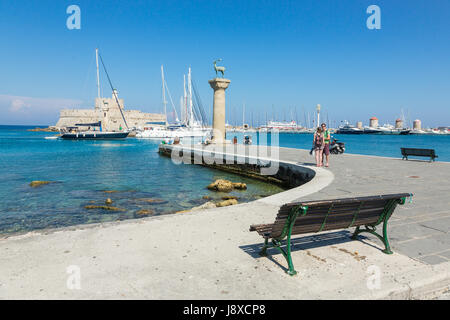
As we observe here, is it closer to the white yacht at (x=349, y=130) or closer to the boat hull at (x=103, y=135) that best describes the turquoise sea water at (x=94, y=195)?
the boat hull at (x=103, y=135)

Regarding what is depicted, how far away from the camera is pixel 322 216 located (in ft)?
12.7

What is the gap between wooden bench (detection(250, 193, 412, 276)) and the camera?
3.67 m

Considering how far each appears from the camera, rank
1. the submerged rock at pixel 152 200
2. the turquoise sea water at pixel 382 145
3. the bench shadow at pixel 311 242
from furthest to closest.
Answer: the turquoise sea water at pixel 382 145, the submerged rock at pixel 152 200, the bench shadow at pixel 311 242

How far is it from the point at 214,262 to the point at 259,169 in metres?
13.7

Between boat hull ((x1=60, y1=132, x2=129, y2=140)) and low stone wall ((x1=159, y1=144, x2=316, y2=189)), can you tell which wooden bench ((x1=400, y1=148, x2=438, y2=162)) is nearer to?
low stone wall ((x1=159, y1=144, x2=316, y2=189))

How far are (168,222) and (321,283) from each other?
3110 mm

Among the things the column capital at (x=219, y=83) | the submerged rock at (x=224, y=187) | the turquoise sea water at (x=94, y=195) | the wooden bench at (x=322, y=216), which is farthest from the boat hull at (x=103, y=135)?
the wooden bench at (x=322, y=216)

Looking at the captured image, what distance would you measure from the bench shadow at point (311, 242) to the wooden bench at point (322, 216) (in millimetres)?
186

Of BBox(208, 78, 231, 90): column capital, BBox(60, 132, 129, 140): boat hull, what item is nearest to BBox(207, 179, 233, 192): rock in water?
BBox(208, 78, 231, 90): column capital

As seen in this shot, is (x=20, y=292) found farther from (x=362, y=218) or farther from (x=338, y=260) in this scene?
(x=362, y=218)

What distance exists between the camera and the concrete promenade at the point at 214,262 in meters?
3.23

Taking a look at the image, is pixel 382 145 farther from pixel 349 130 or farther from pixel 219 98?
pixel 349 130

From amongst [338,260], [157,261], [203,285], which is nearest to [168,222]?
[157,261]

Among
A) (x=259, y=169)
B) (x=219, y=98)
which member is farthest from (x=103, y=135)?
(x=259, y=169)
